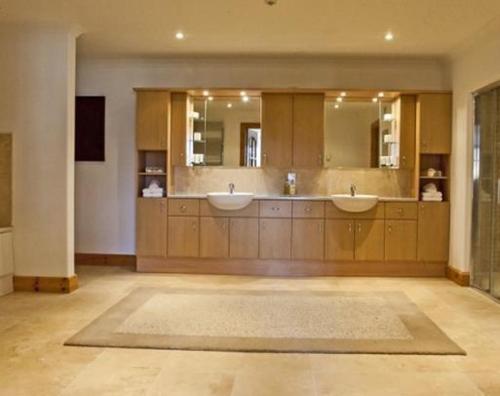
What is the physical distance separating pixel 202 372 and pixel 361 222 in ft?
11.3

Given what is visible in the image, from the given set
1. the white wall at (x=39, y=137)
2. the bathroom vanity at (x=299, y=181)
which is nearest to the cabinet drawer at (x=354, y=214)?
the bathroom vanity at (x=299, y=181)

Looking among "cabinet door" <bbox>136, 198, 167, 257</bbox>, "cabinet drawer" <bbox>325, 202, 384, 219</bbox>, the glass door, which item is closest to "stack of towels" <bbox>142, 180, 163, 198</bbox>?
"cabinet door" <bbox>136, 198, 167, 257</bbox>

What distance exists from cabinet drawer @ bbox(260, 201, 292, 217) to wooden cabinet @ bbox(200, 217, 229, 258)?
0.46 meters

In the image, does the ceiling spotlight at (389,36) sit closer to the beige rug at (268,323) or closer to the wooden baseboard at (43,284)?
the beige rug at (268,323)

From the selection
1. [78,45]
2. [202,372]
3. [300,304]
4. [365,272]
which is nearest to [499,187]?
[365,272]

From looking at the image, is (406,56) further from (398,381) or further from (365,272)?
(398,381)

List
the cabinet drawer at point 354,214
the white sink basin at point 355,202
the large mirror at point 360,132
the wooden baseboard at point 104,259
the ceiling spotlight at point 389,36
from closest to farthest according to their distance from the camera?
1. the ceiling spotlight at point 389,36
2. the white sink basin at point 355,202
3. the cabinet drawer at point 354,214
4. the large mirror at point 360,132
5. the wooden baseboard at point 104,259

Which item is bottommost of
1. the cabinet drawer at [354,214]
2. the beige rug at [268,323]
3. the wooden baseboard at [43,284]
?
the beige rug at [268,323]

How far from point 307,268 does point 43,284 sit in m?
2.93

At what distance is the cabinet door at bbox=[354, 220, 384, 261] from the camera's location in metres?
6.14

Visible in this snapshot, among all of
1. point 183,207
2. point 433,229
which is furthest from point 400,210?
point 183,207

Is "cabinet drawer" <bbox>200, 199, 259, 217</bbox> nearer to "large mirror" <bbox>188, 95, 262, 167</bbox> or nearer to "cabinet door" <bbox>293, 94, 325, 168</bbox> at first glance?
"large mirror" <bbox>188, 95, 262, 167</bbox>

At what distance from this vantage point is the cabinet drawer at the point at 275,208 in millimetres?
6164

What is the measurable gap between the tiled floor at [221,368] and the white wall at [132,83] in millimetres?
2422
